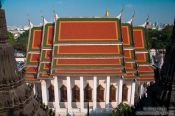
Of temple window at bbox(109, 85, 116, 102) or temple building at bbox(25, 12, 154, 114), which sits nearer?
temple building at bbox(25, 12, 154, 114)

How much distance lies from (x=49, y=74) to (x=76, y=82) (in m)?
2.63

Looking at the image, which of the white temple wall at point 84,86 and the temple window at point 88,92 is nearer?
the white temple wall at point 84,86

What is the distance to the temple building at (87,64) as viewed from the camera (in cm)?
2205

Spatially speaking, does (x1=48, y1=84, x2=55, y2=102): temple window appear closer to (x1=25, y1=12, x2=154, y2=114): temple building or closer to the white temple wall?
(x1=25, y1=12, x2=154, y2=114): temple building

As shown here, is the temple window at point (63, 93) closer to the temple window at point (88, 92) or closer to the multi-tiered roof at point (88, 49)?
the temple window at point (88, 92)

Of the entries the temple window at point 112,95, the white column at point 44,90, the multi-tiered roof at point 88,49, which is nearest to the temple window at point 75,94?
the multi-tiered roof at point 88,49

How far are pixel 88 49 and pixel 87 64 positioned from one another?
5.39 ft

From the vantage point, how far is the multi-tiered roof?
71.9 ft

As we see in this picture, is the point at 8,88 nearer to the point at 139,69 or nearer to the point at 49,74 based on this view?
the point at 49,74

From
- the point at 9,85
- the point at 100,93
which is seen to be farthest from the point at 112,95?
the point at 9,85

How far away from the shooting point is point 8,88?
8.56 meters

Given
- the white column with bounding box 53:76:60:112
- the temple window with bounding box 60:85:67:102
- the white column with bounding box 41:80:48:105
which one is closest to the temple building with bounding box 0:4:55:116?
the white column with bounding box 53:76:60:112

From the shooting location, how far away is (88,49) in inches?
907

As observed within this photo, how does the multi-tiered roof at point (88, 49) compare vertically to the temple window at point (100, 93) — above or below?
above
